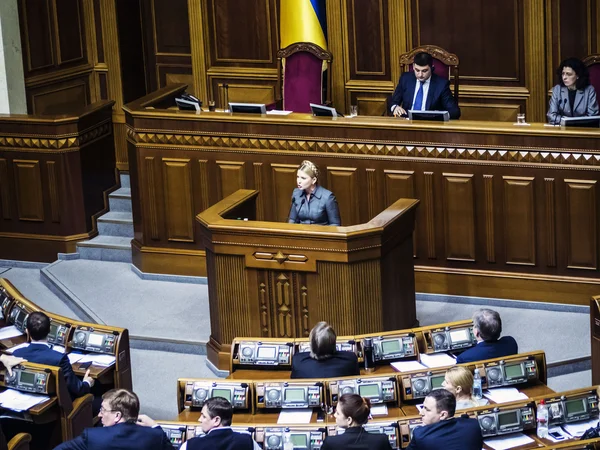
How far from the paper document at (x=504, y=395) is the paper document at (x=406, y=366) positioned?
472 mm

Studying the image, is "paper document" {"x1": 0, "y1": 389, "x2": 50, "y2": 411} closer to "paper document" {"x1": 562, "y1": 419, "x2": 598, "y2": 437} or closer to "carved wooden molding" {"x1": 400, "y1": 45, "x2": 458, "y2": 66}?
"paper document" {"x1": 562, "y1": 419, "x2": 598, "y2": 437}

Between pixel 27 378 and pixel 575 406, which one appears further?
pixel 27 378

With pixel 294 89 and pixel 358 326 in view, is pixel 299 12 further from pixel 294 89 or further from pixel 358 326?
pixel 358 326

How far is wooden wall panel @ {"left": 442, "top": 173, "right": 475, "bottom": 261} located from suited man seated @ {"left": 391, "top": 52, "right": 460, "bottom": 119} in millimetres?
764

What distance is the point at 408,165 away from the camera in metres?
8.57

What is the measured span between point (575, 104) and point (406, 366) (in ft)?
9.72

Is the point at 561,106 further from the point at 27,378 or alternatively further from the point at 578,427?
the point at 27,378

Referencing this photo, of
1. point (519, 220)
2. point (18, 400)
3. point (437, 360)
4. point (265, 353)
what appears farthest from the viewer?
point (519, 220)

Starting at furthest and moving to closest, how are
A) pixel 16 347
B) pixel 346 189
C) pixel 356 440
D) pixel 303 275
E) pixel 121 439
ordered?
pixel 346 189, pixel 303 275, pixel 16 347, pixel 121 439, pixel 356 440

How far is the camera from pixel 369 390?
601cm

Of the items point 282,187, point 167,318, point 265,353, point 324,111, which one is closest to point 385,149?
point 324,111

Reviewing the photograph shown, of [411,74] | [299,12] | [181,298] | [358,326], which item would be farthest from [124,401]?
[299,12]

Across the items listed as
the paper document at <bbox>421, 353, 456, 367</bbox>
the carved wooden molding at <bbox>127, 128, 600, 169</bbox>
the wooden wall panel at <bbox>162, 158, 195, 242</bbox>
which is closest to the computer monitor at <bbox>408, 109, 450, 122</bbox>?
the carved wooden molding at <bbox>127, 128, 600, 169</bbox>

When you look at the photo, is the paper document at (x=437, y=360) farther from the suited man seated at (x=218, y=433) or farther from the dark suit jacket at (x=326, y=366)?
the suited man seated at (x=218, y=433)
